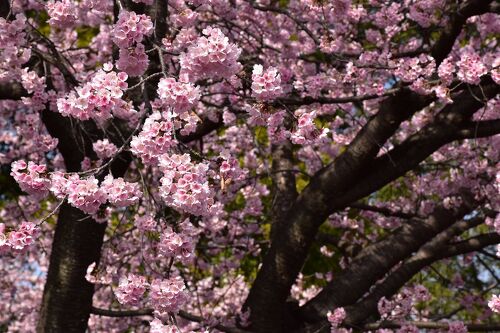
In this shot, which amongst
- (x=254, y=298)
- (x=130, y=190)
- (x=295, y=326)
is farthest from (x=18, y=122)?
(x=130, y=190)

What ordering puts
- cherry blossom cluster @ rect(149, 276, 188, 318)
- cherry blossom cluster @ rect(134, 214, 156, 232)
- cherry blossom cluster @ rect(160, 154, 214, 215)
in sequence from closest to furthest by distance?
cherry blossom cluster @ rect(160, 154, 214, 215) < cherry blossom cluster @ rect(149, 276, 188, 318) < cherry blossom cluster @ rect(134, 214, 156, 232)

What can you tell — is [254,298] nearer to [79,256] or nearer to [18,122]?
[79,256]

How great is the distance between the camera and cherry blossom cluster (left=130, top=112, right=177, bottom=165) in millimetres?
2963

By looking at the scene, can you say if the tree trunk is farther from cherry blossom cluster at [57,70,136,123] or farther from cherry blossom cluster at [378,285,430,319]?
cherry blossom cluster at [378,285,430,319]

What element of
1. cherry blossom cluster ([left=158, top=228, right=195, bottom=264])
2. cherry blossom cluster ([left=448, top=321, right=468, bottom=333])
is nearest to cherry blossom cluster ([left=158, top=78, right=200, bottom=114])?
cherry blossom cluster ([left=158, top=228, right=195, bottom=264])

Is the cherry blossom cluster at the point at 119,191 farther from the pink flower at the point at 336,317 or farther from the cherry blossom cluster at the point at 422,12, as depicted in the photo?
the cherry blossom cluster at the point at 422,12

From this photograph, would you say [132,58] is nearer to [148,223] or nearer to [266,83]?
[266,83]

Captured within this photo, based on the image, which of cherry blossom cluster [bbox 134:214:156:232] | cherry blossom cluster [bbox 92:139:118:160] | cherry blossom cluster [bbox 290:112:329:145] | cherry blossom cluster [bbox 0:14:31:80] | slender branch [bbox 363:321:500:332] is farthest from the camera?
slender branch [bbox 363:321:500:332]

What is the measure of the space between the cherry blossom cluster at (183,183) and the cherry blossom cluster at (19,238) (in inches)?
31.4

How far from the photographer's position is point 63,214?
5.29 meters

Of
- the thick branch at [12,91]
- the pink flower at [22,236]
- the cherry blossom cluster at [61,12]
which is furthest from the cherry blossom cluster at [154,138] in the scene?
the thick branch at [12,91]

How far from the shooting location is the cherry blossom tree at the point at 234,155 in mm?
3082

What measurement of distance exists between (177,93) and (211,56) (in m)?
0.25

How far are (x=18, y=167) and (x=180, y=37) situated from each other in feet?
4.32
